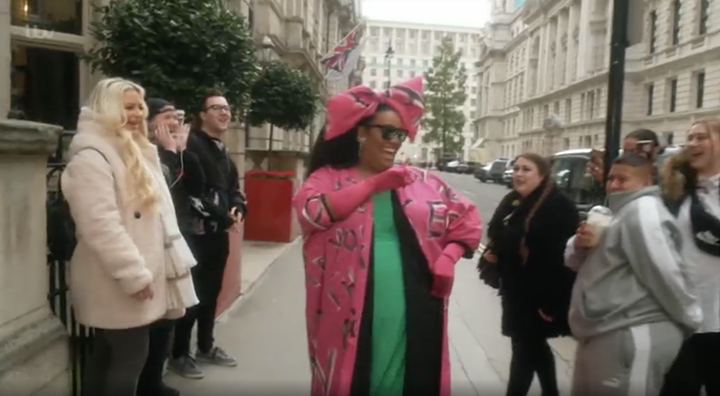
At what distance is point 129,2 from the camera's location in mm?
5066

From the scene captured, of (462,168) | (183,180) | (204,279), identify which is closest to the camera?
(183,180)

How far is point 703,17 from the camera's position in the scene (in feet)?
131

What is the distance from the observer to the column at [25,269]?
2320mm

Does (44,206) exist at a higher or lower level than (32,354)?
higher

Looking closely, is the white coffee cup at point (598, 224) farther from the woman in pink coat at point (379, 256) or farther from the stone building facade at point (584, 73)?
the stone building facade at point (584, 73)

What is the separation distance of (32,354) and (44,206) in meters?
0.61

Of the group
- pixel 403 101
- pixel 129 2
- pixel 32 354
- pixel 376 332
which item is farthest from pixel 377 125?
pixel 129 2

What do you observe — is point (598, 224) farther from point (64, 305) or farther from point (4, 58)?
point (4, 58)

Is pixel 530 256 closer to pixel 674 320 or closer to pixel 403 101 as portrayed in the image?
pixel 674 320

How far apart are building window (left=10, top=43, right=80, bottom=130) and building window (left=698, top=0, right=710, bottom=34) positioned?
137 ft

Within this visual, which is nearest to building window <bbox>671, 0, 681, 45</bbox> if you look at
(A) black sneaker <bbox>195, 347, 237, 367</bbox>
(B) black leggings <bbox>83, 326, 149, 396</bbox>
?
(A) black sneaker <bbox>195, 347, 237, 367</bbox>

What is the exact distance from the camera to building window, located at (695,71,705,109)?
1537 inches

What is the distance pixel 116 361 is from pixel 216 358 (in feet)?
5.81

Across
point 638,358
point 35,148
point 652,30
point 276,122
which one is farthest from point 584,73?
point 35,148
